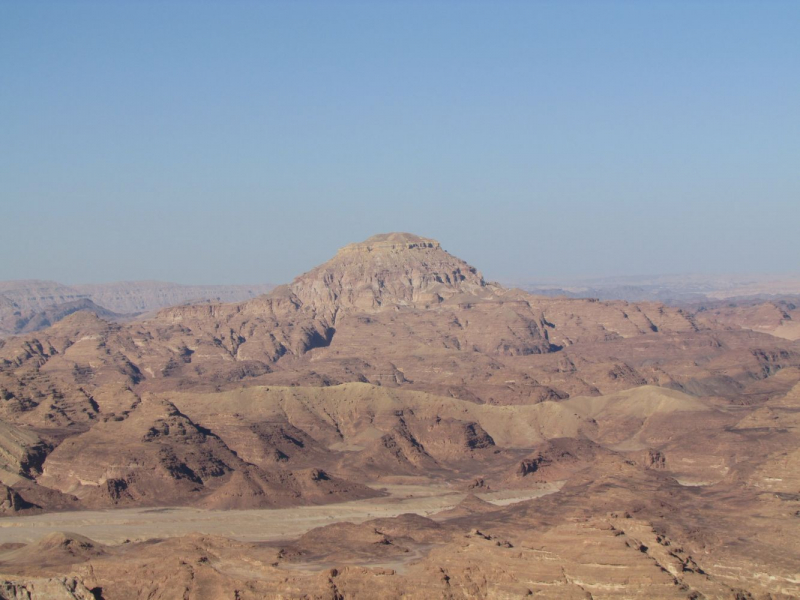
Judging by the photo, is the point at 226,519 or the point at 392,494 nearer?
the point at 226,519

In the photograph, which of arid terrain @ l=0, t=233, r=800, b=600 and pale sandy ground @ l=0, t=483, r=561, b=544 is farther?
pale sandy ground @ l=0, t=483, r=561, b=544

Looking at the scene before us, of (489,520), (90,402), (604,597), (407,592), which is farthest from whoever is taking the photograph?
(90,402)

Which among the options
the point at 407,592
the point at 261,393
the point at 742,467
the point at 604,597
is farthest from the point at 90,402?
the point at 604,597

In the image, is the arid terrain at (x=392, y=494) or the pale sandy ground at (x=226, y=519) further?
the pale sandy ground at (x=226, y=519)

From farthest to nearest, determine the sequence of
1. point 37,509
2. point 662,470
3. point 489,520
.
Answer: point 662,470 → point 37,509 → point 489,520

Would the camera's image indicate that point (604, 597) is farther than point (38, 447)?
No

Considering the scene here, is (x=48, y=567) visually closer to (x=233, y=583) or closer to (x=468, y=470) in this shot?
(x=233, y=583)

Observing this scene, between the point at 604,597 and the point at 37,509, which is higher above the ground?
the point at 604,597

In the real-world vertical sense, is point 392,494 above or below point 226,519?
below
